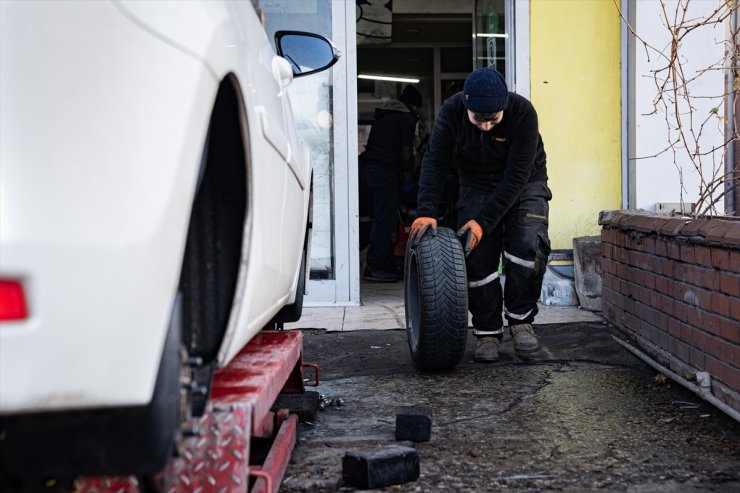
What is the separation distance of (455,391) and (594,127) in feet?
12.1

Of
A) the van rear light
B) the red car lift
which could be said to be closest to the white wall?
the red car lift

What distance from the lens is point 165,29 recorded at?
1.81m

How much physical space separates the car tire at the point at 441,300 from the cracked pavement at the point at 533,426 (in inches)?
5.6

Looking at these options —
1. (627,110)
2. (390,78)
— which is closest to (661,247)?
(627,110)

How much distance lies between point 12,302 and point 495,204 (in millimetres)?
3609

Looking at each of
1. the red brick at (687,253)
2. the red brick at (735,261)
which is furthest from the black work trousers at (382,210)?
the red brick at (735,261)

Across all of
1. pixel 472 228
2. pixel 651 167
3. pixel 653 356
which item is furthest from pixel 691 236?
pixel 651 167

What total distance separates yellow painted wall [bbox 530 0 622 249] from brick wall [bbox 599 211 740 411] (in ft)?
6.07

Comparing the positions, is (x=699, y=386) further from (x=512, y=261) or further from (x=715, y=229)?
(x=512, y=261)

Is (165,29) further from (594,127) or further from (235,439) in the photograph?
(594,127)

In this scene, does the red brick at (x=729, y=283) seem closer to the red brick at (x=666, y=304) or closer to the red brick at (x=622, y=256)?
the red brick at (x=666, y=304)

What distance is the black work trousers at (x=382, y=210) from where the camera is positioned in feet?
30.9

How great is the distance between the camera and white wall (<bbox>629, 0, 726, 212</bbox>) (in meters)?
7.04

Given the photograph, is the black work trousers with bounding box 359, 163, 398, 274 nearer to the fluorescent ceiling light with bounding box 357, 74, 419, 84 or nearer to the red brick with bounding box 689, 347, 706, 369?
the red brick with bounding box 689, 347, 706, 369
